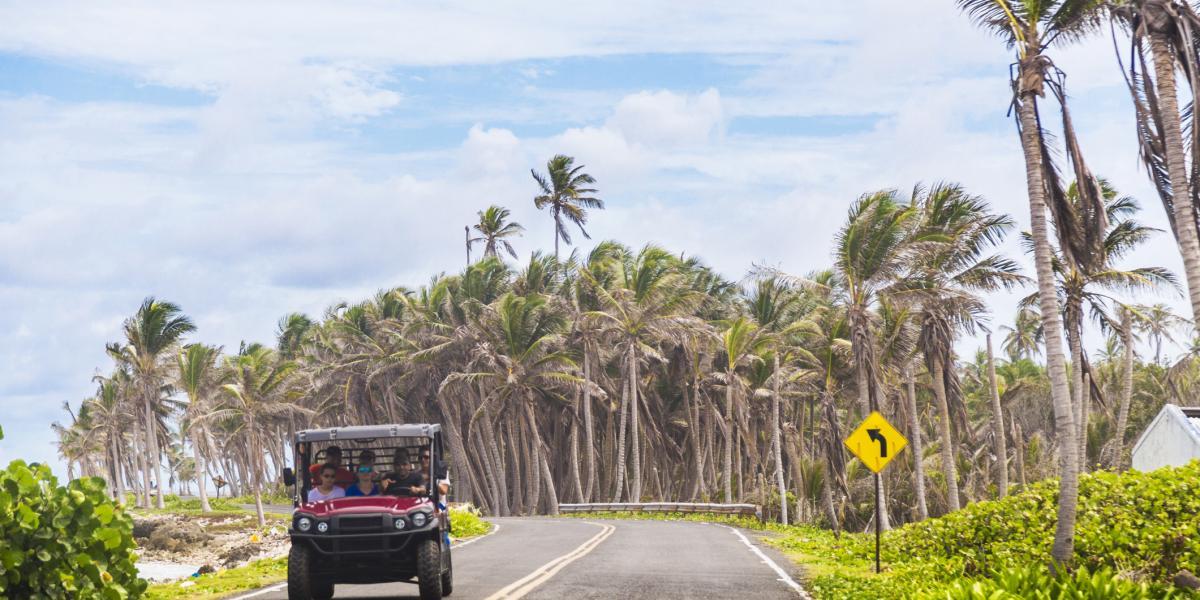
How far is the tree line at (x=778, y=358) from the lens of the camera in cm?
1702

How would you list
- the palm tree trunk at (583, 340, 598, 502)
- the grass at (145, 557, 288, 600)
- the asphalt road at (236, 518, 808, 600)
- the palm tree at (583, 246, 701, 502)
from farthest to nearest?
the palm tree trunk at (583, 340, 598, 502)
the palm tree at (583, 246, 701, 502)
the grass at (145, 557, 288, 600)
the asphalt road at (236, 518, 808, 600)

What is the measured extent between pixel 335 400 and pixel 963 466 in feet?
135

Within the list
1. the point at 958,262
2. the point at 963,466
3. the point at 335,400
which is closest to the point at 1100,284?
the point at 958,262

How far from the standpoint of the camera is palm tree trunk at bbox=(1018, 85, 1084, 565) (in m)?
16.0

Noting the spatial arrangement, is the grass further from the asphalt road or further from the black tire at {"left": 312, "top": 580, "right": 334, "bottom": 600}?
the black tire at {"left": 312, "top": 580, "right": 334, "bottom": 600}

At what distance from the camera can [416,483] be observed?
13016 millimetres

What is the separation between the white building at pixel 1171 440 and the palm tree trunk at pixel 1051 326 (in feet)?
33.3

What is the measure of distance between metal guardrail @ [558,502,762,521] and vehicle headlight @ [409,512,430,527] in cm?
3060

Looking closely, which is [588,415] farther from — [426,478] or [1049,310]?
[426,478]

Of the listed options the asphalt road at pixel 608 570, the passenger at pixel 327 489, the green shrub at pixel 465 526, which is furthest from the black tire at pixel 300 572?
the green shrub at pixel 465 526

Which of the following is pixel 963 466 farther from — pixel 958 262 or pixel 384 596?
pixel 384 596

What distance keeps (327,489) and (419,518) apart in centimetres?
130

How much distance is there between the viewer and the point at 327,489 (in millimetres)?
12984

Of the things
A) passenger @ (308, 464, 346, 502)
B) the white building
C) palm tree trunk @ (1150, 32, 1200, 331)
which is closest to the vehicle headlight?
passenger @ (308, 464, 346, 502)
